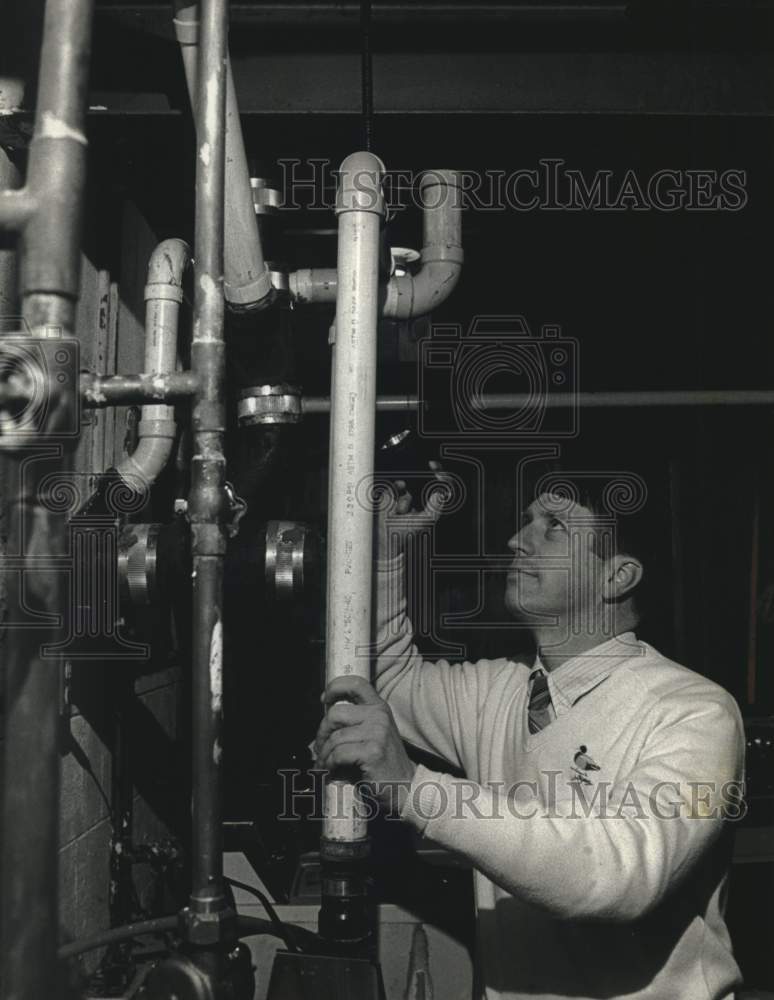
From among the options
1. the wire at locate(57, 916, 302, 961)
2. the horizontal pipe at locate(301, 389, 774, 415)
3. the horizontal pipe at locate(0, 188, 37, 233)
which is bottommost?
the wire at locate(57, 916, 302, 961)

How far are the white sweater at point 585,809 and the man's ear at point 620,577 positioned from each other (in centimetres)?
11

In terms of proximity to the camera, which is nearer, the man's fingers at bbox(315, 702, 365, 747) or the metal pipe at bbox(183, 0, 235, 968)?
the metal pipe at bbox(183, 0, 235, 968)

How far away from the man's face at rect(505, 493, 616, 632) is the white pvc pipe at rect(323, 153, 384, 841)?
62cm

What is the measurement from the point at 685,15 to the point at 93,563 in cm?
168

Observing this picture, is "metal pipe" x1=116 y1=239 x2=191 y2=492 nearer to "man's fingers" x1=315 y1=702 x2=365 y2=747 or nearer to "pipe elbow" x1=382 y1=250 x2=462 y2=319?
"pipe elbow" x1=382 y1=250 x2=462 y2=319

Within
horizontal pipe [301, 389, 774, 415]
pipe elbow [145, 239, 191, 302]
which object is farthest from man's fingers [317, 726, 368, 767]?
pipe elbow [145, 239, 191, 302]

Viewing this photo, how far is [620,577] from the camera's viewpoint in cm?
185

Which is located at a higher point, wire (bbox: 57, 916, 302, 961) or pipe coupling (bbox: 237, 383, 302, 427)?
pipe coupling (bbox: 237, 383, 302, 427)

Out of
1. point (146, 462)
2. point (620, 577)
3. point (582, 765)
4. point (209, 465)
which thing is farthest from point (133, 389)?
point (620, 577)

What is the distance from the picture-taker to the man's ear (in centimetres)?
183

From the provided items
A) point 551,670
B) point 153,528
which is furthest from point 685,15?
point 153,528

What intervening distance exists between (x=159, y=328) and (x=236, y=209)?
397 millimetres

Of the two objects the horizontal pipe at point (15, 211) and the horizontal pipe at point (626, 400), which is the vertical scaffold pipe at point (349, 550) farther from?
the horizontal pipe at point (15, 211)

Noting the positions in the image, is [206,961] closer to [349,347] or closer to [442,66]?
[349,347]
